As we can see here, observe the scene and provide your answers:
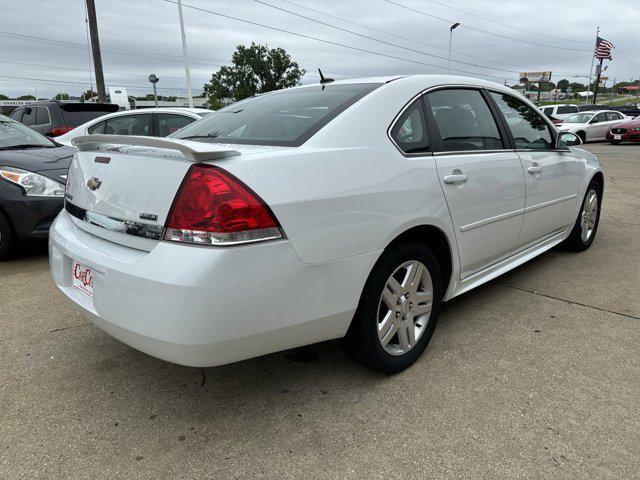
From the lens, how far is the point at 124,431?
213 cm

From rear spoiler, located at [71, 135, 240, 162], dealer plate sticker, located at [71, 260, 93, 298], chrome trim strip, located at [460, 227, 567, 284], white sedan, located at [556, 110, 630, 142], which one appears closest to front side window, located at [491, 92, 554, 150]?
chrome trim strip, located at [460, 227, 567, 284]

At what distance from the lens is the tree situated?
2105 inches

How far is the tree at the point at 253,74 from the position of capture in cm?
5347

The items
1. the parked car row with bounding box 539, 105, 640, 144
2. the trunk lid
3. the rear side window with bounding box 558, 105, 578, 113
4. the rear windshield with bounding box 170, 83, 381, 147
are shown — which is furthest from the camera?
the rear side window with bounding box 558, 105, 578, 113

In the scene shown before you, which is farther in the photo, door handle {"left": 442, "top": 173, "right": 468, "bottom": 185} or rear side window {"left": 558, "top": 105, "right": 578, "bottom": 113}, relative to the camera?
rear side window {"left": 558, "top": 105, "right": 578, "bottom": 113}

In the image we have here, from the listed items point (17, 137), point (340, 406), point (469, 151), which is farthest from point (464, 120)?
point (17, 137)

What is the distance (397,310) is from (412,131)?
0.93 meters

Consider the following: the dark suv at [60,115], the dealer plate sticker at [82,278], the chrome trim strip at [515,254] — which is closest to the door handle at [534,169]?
the chrome trim strip at [515,254]

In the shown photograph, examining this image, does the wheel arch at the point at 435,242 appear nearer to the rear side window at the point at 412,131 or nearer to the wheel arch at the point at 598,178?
the rear side window at the point at 412,131

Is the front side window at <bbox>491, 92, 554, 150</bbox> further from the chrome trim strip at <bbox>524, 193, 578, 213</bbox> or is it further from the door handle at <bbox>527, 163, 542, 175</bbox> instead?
the chrome trim strip at <bbox>524, 193, 578, 213</bbox>

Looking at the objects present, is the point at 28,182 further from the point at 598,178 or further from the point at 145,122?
the point at 598,178

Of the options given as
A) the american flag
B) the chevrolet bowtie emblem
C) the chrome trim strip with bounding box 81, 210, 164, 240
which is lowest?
the chrome trim strip with bounding box 81, 210, 164, 240

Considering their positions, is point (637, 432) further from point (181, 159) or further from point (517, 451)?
point (181, 159)

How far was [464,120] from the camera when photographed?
2.96 m
